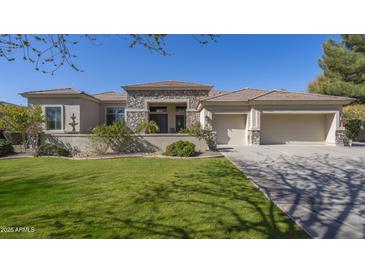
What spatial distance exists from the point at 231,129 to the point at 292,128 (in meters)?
4.81

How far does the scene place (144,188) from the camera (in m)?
4.89

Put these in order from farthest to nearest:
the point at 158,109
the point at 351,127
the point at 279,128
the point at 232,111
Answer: the point at 158,109, the point at 351,127, the point at 279,128, the point at 232,111

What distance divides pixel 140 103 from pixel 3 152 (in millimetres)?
9803

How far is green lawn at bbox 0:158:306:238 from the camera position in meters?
2.87

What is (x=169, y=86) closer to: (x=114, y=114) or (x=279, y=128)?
(x=114, y=114)

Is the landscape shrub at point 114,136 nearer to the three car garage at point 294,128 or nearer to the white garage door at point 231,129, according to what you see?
the white garage door at point 231,129

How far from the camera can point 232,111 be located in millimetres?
13992

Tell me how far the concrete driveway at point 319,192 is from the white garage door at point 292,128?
6596 millimetres

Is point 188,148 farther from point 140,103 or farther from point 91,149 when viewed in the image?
point 140,103

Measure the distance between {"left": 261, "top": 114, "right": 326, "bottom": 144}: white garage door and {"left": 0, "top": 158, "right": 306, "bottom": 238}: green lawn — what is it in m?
9.93

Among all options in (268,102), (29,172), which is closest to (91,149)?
(29,172)

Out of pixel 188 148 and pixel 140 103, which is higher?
pixel 140 103

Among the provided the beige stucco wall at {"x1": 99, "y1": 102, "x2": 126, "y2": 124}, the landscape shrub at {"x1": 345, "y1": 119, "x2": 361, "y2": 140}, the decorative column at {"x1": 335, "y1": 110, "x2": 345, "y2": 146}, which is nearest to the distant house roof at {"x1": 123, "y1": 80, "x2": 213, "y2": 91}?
the beige stucco wall at {"x1": 99, "y1": 102, "x2": 126, "y2": 124}

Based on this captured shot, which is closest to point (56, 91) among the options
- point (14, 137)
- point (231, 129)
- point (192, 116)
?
point (14, 137)
